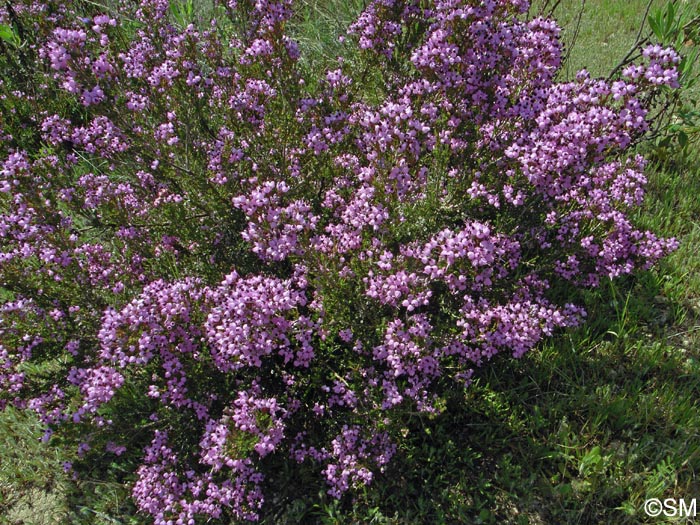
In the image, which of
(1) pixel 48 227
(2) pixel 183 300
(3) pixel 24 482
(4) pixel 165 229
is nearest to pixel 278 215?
(2) pixel 183 300

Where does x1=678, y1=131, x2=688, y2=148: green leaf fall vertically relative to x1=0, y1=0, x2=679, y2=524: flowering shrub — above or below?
above

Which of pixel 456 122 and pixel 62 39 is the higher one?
pixel 62 39

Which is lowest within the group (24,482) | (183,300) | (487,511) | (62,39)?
(487,511)

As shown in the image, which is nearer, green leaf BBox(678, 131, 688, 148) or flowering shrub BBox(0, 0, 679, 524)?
flowering shrub BBox(0, 0, 679, 524)

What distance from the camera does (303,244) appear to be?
9.47 feet

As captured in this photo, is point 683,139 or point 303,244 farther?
point 683,139

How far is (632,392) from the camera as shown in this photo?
135 inches

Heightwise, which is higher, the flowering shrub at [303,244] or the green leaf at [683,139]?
the green leaf at [683,139]

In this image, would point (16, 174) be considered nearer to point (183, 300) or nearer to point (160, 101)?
point (160, 101)

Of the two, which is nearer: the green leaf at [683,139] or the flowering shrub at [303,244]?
the flowering shrub at [303,244]

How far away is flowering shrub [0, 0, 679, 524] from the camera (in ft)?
9.32

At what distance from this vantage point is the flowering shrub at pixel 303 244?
2.84 meters

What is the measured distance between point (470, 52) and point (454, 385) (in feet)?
7.40

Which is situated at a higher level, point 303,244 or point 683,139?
point 683,139
